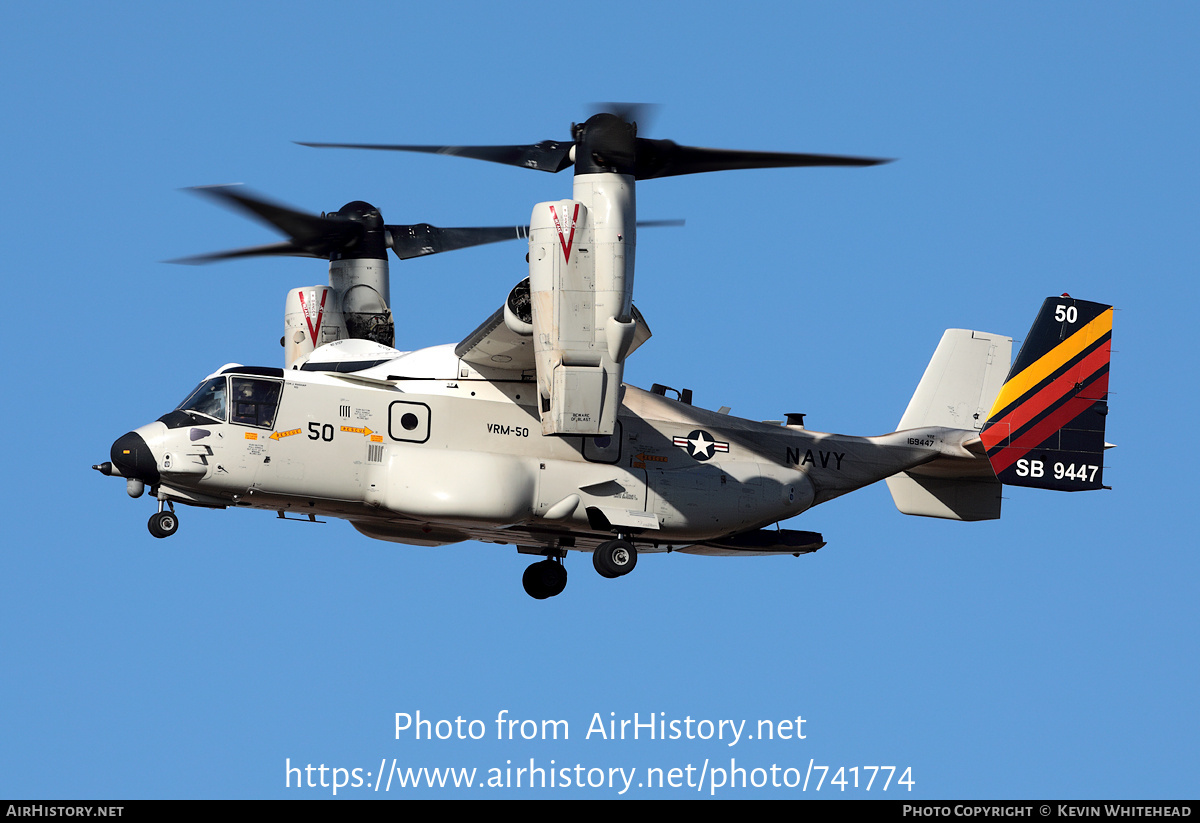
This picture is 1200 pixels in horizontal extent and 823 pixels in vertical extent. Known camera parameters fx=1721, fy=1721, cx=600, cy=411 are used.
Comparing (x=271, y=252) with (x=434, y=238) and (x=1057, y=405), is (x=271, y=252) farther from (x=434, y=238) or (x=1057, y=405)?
(x=1057, y=405)

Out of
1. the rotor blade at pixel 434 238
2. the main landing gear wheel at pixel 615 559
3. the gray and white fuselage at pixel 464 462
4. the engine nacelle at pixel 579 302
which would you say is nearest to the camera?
the engine nacelle at pixel 579 302

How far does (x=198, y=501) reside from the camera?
18797mm

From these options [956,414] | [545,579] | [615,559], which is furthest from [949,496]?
[545,579]

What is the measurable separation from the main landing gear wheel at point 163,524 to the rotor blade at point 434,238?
5362mm

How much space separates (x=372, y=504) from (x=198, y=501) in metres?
1.89

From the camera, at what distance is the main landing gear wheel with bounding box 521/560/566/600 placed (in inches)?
845

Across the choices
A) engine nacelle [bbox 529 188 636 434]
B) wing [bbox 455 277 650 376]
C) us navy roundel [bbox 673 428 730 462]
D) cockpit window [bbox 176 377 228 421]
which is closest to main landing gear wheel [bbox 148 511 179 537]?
cockpit window [bbox 176 377 228 421]

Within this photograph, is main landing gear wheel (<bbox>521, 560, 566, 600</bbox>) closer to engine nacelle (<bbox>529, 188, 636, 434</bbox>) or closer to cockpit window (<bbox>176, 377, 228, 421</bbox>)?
engine nacelle (<bbox>529, 188, 636, 434</bbox>)

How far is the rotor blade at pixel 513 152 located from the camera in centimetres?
1836

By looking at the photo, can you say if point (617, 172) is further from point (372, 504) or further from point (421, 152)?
point (372, 504)

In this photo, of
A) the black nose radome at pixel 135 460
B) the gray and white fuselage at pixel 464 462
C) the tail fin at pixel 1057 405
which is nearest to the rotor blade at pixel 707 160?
the gray and white fuselage at pixel 464 462

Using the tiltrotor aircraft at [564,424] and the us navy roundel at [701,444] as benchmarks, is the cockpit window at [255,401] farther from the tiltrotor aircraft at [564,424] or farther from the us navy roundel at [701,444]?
the us navy roundel at [701,444]
